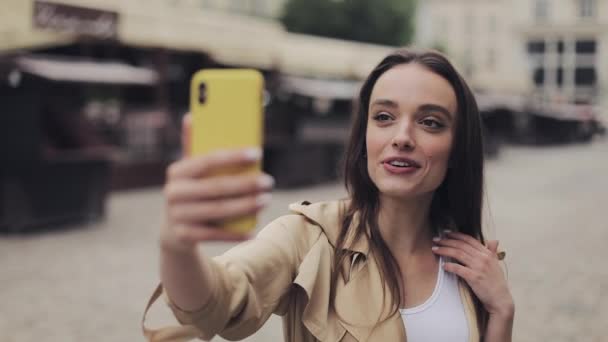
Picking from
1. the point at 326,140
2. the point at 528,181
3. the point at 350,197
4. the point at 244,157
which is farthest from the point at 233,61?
the point at 244,157

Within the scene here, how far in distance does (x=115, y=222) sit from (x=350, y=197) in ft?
28.2

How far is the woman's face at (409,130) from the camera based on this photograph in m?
1.77

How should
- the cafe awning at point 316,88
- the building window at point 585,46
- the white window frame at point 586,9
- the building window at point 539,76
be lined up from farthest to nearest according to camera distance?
1. the building window at point 539,76
2. the building window at point 585,46
3. the white window frame at point 586,9
4. the cafe awning at point 316,88

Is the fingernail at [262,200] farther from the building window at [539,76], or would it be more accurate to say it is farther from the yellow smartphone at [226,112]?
the building window at [539,76]

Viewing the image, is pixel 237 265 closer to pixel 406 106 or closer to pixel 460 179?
pixel 406 106

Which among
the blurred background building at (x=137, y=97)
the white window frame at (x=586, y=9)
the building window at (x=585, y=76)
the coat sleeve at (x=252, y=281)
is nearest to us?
the coat sleeve at (x=252, y=281)

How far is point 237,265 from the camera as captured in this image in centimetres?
148

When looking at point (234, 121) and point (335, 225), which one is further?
point (335, 225)

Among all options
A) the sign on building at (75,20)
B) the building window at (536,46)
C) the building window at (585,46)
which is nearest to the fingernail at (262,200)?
the sign on building at (75,20)

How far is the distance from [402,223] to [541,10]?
73.6 metres

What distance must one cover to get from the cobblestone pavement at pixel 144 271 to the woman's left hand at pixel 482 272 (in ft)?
1.99

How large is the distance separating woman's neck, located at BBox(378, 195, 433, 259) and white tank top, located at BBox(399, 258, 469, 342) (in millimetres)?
130

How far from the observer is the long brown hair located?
6.09 ft

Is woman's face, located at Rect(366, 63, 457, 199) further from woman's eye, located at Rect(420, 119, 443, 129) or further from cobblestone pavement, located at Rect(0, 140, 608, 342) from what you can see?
cobblestone pavement, located at Rect(0, 140, 608, 342)
